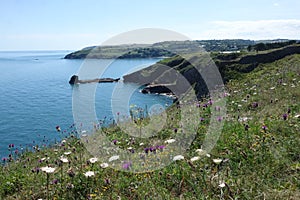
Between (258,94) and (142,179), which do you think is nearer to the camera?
(142,179)

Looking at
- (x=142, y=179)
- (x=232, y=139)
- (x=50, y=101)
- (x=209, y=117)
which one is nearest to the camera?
(x=142, y=179)

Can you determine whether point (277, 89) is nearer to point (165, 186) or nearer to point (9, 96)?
point (165, 186)

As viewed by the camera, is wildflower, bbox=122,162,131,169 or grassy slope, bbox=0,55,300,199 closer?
grassy slope, bbox=0,55,300,199

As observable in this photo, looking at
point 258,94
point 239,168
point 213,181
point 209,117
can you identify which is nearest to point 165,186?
point 213,181

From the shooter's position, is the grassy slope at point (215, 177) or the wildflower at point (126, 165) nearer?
the grassy slope at point (215, 177)

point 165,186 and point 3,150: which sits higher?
point 165,186

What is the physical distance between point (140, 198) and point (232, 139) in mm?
2716

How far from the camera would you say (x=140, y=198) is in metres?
4.59

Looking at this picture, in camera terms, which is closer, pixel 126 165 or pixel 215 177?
pixel 215 177

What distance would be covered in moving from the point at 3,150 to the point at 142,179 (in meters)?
30.7

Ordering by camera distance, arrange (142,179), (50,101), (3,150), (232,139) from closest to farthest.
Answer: (142,179) < (232,139) < (3,150) < (50,101)

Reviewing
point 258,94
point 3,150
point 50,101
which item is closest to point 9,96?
point 50,101

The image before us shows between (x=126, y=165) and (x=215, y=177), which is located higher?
(x=215, y=177)

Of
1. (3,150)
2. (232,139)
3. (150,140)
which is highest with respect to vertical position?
(232,139)
